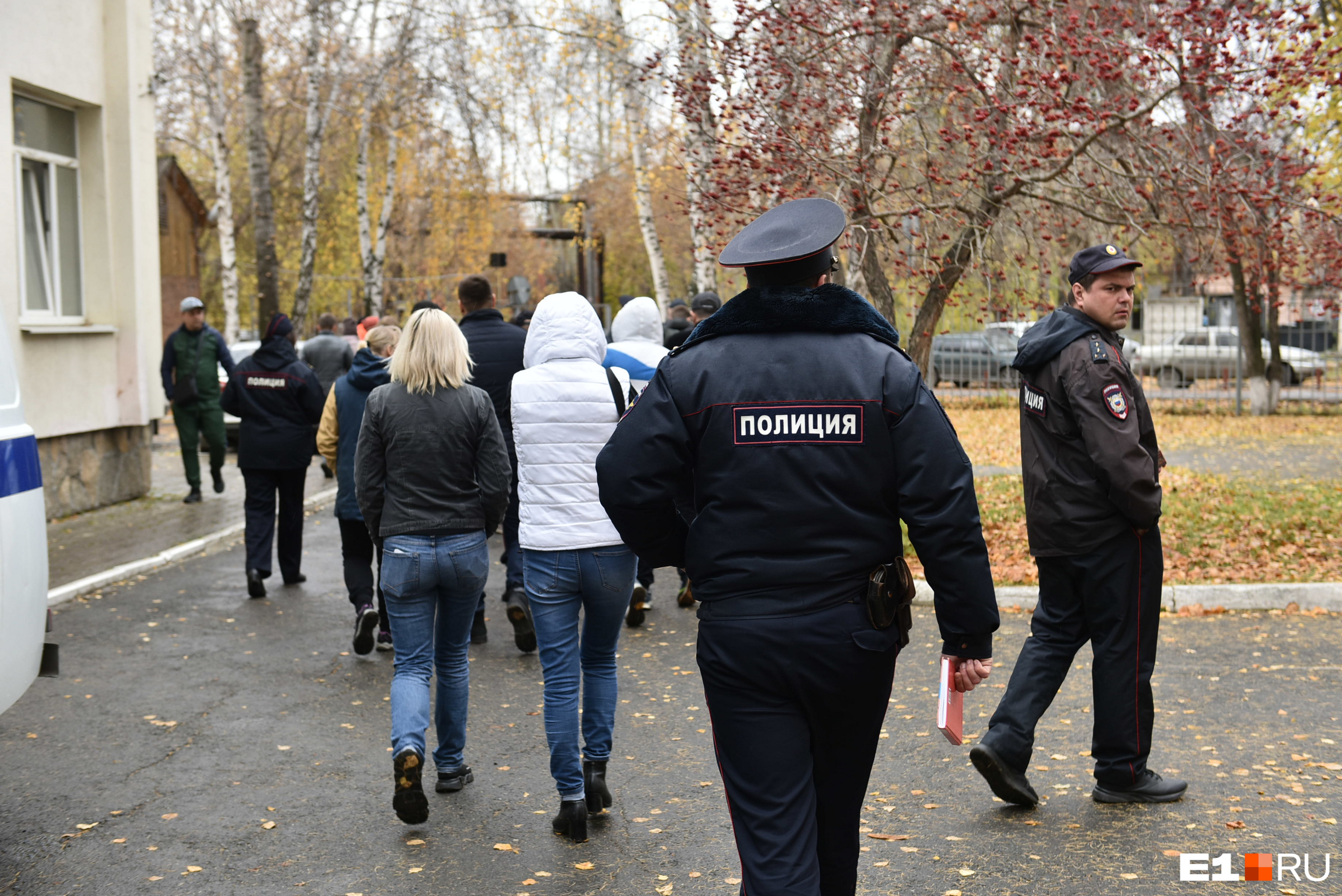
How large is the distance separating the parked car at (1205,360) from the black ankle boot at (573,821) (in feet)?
76.9

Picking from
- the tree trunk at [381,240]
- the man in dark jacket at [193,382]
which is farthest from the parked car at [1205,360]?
the man in dark jacket at [193,382]

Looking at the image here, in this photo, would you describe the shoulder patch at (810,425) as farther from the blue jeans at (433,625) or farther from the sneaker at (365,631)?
the sneaker at (365,631)

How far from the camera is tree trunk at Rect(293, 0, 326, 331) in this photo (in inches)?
870

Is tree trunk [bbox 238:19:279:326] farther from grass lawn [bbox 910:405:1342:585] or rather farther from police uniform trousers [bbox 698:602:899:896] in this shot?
police uniform trousers [bbox 698:602:899:896]

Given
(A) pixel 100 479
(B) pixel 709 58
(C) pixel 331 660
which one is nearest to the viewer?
(C) pixel 331 660

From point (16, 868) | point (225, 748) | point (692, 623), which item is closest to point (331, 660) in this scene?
point (225, 748)

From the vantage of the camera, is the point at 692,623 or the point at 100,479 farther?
the point at 100,479

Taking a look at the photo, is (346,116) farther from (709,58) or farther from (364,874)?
(364,874)

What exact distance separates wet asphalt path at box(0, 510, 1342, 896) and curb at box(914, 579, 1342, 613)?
1.71 feet

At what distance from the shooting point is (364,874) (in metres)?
4.34

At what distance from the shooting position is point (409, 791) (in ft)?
15.3

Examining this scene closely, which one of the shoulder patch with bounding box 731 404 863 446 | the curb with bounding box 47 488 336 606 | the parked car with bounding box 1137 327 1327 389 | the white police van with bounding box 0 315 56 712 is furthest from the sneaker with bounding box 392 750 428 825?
the parked car with bounding box 1137 327 1327 389

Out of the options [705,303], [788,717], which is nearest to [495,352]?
[705,303]

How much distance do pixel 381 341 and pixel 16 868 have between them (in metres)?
3.79
